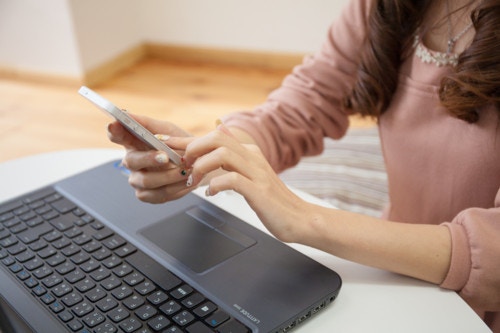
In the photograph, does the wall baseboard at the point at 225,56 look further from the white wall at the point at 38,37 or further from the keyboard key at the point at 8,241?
the keyboard key at the point at 8,241

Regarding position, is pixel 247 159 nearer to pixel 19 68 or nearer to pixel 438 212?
pixel 438 212

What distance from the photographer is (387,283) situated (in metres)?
0.61

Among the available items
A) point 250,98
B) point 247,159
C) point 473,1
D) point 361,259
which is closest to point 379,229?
point 361,259

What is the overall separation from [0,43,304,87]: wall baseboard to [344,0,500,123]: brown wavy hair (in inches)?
75.5

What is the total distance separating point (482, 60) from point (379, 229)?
0.26 meters

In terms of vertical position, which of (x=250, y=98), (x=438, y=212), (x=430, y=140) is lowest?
(x=250, y=98)

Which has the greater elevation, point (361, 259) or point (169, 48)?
point (361, 259)

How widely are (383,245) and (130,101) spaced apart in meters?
2.09

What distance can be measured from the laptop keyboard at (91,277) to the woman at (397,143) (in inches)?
3.6

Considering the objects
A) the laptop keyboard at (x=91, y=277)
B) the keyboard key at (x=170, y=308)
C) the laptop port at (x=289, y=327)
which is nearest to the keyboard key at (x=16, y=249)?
the laptop keyboard at (x=91, y=277)

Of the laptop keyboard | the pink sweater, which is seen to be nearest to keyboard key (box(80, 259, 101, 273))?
the laptop keyboard

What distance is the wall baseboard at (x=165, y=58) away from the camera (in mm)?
2709

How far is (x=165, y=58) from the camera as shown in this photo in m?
3.03

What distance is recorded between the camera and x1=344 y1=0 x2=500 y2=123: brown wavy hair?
2.29 ft
